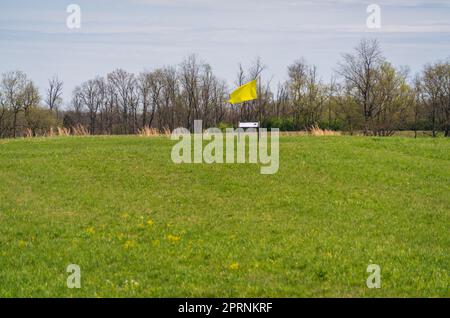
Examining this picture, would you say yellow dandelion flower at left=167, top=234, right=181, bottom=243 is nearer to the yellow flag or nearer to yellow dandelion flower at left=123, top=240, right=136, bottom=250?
yellow dandelion flower at left=123, top=240, right=136, bottom=250

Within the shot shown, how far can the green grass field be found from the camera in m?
8.08

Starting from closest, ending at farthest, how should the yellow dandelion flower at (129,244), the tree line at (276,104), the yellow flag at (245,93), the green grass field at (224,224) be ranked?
the green grass field at (224,224)
the yellow dandelion flower at (129,244)
the yellow flag at (245,93)
the tree line at (276,104)

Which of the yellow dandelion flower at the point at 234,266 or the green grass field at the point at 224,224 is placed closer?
the green grass field at the point at 224,224

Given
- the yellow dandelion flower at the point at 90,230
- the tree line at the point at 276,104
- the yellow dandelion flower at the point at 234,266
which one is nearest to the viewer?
the yellow dandelion flower at the point at 234,266

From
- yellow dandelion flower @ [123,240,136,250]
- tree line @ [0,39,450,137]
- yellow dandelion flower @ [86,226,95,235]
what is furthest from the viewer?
tree line @ [0,39,450,137]

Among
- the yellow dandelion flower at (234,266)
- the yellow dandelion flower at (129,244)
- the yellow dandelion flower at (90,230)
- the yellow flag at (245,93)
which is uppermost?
the yellow flag at (245,93)

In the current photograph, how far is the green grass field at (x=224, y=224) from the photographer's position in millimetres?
8078

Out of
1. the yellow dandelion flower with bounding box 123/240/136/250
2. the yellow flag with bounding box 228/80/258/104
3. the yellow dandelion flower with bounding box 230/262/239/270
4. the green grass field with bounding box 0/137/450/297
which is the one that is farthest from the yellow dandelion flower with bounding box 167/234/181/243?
the yellow flag with bounding box 228/80/258/104

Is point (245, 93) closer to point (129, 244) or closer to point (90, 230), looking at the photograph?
point (90, 230)

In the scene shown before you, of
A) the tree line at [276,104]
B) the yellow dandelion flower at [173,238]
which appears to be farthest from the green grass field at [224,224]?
the tree line at [276,104]

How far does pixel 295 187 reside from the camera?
16312 mm

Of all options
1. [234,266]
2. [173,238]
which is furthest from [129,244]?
[234,266]

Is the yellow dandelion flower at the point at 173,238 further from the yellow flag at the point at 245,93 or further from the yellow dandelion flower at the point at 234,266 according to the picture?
the yellow flag at the point at 245,93

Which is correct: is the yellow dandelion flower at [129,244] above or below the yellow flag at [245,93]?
below
